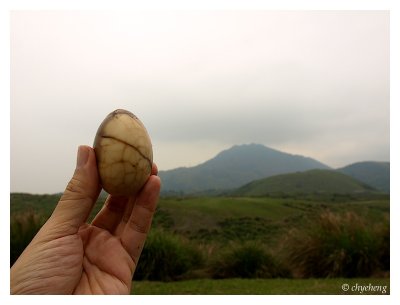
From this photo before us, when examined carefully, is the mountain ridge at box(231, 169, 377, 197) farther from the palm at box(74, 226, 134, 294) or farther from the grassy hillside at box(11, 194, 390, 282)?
the palm at box(74, 226, 134, 294)

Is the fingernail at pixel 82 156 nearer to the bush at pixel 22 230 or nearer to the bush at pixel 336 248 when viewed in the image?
the bush at pixel 22 230

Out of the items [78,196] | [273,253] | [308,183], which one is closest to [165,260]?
[273,253]

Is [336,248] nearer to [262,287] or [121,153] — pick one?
[262,287]

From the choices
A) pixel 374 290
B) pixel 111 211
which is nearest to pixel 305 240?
pixel 374 290

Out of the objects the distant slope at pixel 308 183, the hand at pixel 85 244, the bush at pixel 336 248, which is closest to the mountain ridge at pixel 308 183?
the distant slope at pixel 308 183

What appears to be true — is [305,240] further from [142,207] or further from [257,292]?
[142,207]

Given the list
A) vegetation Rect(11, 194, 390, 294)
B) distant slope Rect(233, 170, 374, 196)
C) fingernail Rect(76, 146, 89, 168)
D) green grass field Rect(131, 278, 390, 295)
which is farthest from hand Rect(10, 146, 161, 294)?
distant slope Rect(233, 170, 374, 196)
